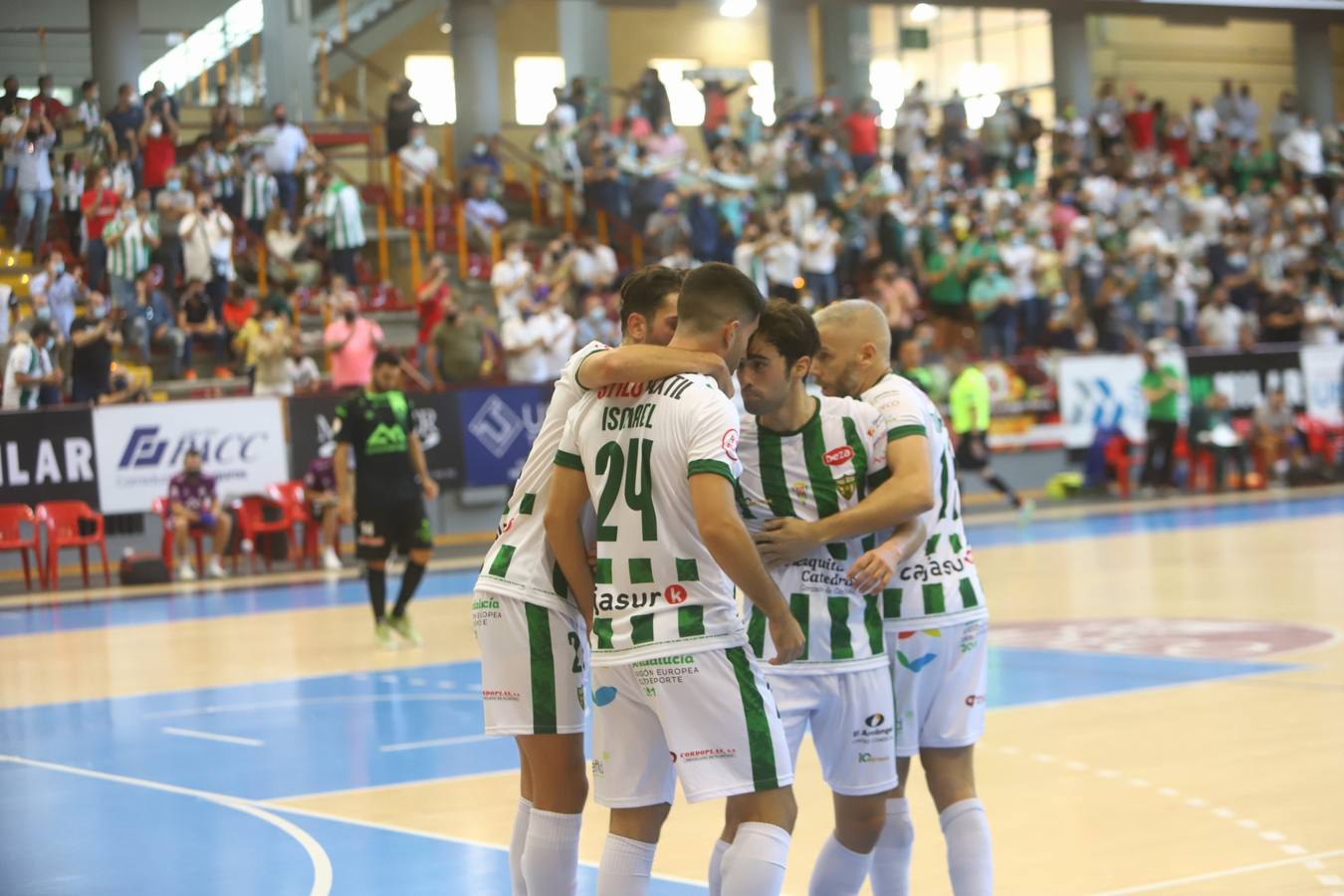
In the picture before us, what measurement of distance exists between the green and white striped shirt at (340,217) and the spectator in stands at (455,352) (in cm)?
219

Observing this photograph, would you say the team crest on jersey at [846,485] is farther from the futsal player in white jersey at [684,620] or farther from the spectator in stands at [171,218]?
the spectator in stands at [171,218]

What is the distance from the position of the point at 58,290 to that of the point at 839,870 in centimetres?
1757

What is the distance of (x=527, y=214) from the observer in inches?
1158

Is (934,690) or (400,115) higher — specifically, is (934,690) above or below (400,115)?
below

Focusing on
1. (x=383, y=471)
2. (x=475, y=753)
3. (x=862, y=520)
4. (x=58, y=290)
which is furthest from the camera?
(x=58, y=290)

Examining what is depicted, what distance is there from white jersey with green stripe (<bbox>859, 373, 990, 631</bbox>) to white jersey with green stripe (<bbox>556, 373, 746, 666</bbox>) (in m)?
0.86

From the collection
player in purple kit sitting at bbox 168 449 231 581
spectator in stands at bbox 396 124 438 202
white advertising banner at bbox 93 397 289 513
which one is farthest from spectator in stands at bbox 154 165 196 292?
spectator in stands at bbox 396 124 438 202

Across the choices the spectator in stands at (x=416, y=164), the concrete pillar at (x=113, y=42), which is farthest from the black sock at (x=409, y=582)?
the spectator in stands at (x=416, y=164)

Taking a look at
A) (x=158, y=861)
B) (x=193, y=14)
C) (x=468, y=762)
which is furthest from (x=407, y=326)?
(x=158, y=861)

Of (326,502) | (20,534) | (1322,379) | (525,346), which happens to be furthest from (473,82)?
(1322,379)

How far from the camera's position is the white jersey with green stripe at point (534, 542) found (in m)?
5.19

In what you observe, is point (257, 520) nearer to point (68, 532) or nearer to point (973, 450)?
point (68, 532)

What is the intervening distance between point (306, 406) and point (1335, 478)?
1649 cm

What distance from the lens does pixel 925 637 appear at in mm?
5418
